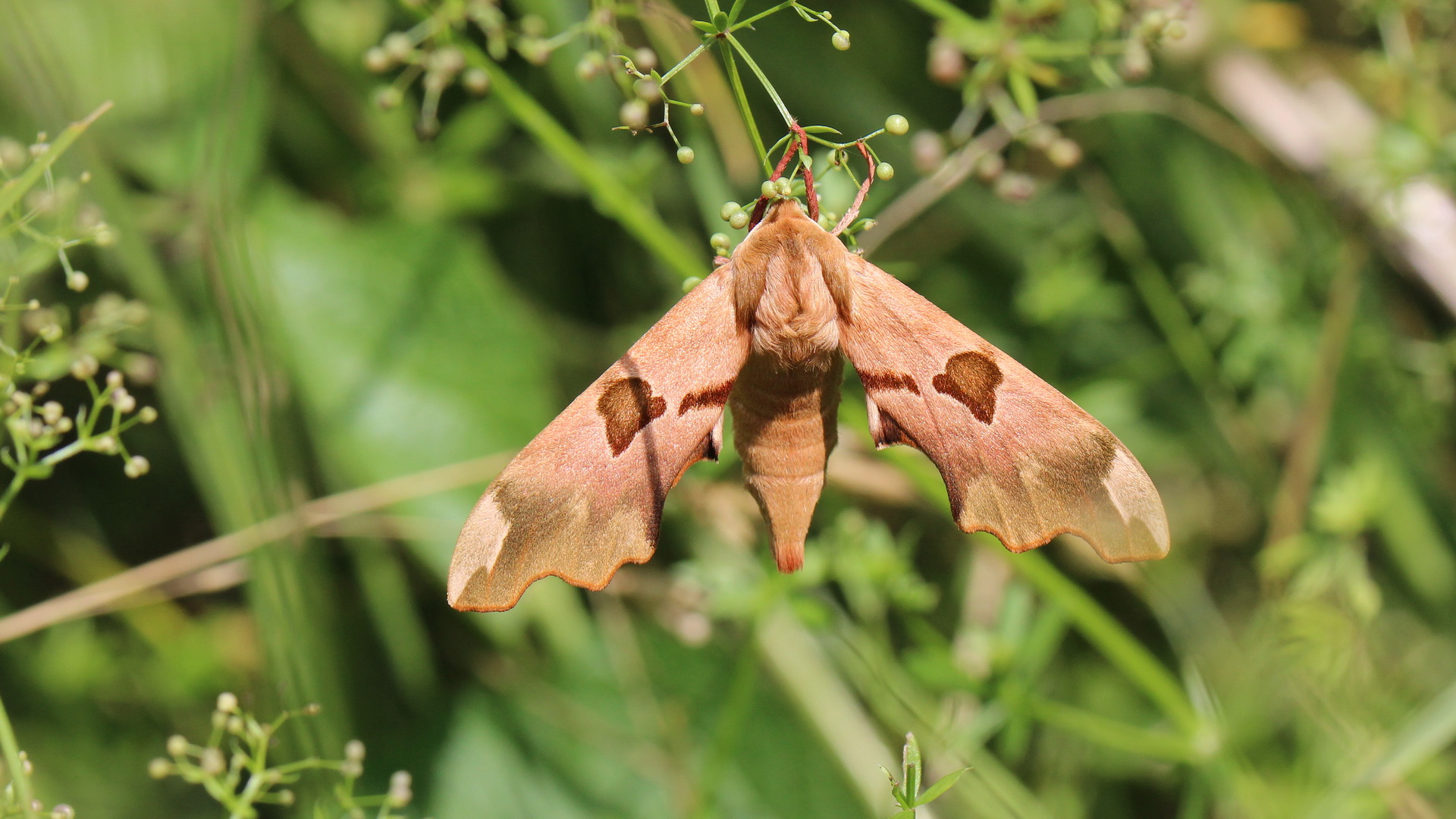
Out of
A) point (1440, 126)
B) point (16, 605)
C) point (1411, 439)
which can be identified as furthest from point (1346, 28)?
point (16, 605)

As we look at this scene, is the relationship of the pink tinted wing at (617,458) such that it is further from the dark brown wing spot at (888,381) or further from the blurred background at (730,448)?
the blurred background at (730,448)

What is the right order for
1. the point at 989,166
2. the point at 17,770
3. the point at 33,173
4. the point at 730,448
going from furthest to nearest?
1. the point at 730,448
2. the point at 989,166
3. the point at 33,173
4. the point at 17,770

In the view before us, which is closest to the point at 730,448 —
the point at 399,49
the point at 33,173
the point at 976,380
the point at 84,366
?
the point at 976,380

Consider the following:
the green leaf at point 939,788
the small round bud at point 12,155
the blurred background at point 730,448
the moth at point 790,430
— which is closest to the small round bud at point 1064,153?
the blurred background at point 730,448

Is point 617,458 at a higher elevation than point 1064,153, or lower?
lower

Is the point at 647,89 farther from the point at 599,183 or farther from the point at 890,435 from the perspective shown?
the point at 890,435

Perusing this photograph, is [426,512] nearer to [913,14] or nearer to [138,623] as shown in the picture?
[138,623]

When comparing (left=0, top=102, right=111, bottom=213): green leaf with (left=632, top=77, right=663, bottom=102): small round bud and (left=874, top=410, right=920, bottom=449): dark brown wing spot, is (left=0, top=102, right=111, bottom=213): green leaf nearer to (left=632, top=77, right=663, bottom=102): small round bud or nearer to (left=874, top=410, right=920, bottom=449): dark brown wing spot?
(left=632, top=77, right=663, bottom=102): small round bud
